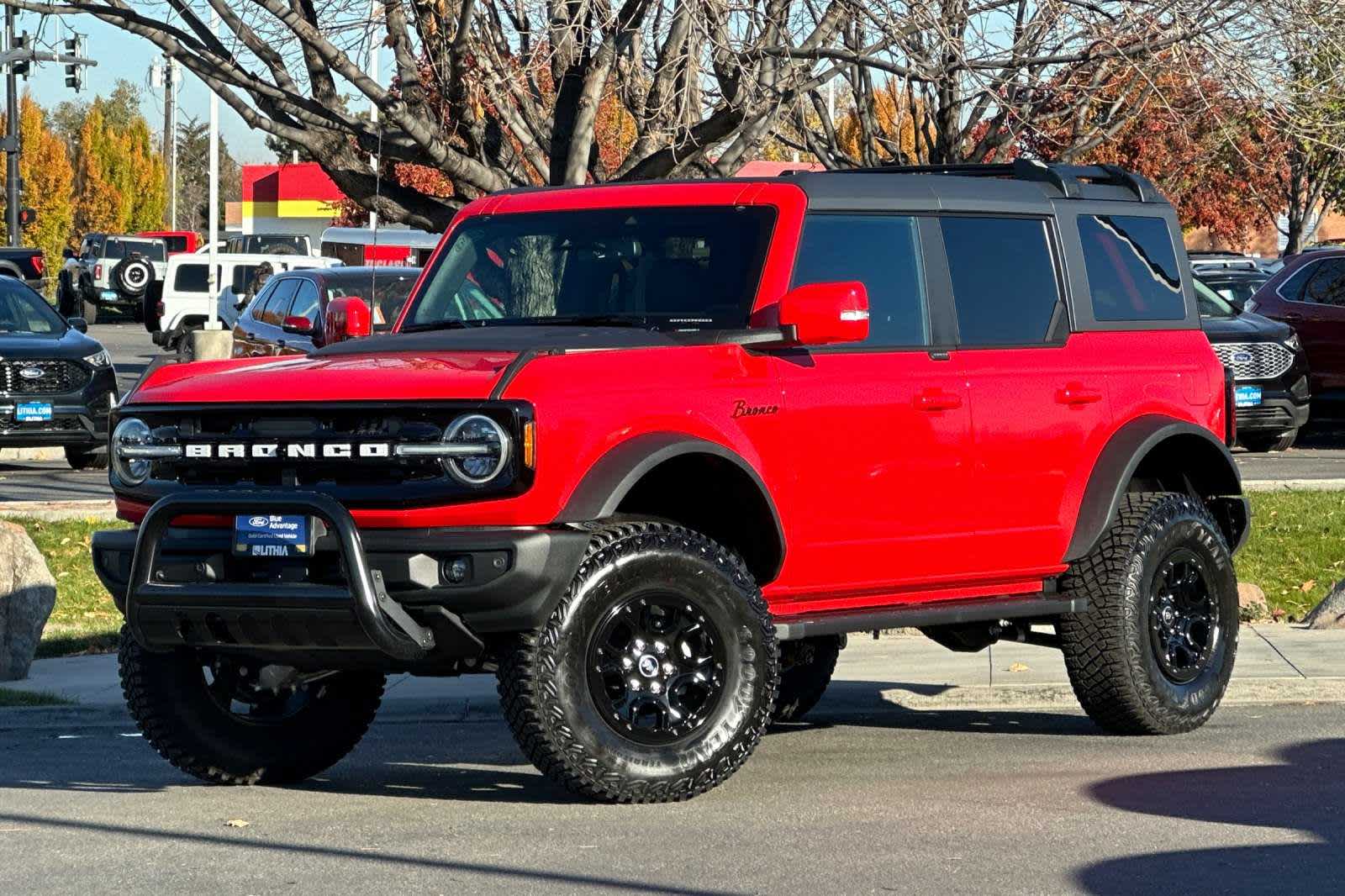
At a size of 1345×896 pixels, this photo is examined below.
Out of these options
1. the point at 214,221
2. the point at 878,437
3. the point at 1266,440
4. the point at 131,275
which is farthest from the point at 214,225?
the point at 878,437

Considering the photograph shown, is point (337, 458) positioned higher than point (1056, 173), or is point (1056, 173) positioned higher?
point (1056, 173)

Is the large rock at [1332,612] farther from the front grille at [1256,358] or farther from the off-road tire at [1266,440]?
the off-road tire at [1266,440]

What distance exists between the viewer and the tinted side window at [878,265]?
824 centimetres

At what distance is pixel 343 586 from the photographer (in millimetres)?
6867

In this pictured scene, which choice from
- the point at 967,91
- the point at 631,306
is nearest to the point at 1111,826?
the point at 631,306

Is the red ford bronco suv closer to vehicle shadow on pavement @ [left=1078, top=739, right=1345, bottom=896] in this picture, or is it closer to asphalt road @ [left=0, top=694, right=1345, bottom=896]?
asphalt road @ [left=0, top=694, right=1345, bottom=896]

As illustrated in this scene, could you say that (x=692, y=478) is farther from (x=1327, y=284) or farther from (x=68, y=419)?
(x=1327, y=284)

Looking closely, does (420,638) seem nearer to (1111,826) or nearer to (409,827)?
(409,827)

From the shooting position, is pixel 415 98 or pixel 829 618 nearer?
pixel 829 618

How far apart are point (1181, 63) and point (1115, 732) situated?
5.89m

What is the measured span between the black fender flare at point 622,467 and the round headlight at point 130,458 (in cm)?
158

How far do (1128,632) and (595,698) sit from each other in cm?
263

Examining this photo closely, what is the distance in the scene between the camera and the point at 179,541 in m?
7.17

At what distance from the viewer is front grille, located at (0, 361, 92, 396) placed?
2048cm
